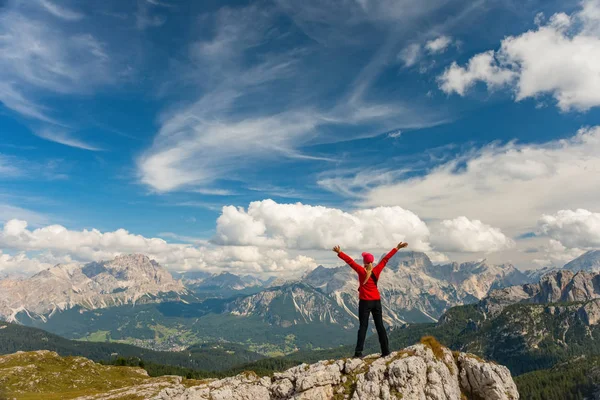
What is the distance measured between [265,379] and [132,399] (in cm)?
7253

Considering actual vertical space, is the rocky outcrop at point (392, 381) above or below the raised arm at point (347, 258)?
below

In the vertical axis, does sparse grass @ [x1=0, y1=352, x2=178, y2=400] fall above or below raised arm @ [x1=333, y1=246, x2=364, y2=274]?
below

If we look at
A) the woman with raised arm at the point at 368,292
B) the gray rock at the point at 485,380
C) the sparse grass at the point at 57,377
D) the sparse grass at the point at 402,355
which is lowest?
the sparse grass at the point at 57,377

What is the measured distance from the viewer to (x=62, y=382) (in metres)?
122

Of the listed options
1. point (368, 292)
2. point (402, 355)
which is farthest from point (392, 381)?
point (368, 292)

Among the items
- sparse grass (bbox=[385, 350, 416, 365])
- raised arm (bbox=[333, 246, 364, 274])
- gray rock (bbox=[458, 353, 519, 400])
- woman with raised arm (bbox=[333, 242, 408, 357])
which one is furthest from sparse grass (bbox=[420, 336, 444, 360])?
raised arm (bbox=[333, 246, 364, 274])

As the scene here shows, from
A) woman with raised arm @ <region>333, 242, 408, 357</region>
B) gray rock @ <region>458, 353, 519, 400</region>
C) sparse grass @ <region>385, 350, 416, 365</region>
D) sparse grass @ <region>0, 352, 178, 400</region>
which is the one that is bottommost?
sparse grass @ <region>0, 352, 178, 400</region>

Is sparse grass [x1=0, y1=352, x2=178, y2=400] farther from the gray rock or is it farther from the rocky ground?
the gray rock

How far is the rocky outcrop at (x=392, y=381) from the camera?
2330cm

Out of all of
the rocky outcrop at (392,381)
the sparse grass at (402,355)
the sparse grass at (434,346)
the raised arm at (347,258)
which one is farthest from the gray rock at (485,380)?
the raised arm at (347,258)

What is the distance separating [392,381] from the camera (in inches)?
920

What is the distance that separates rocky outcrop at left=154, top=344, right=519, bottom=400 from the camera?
76.4ft

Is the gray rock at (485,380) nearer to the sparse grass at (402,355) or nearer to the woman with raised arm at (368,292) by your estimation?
the sparse grass at (402,355)

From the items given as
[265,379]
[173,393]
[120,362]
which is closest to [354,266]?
[265,379]
